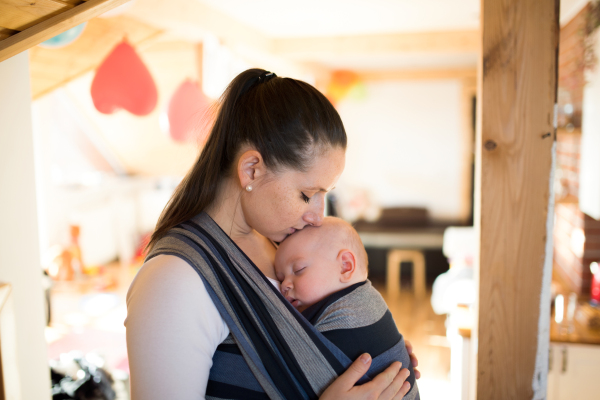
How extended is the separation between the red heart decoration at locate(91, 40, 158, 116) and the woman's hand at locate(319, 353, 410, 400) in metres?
1.85

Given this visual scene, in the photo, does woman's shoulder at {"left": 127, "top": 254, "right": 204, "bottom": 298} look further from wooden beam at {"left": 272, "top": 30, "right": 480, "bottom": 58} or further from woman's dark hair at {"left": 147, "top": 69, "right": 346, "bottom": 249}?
wooden beam at {"left": 272, "top": 30, "right": 480, "bottom": 58}

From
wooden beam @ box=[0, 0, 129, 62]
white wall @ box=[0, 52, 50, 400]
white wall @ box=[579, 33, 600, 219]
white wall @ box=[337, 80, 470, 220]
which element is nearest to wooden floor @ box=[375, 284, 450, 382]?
white wall @ box=[337, 80, 470, 220]

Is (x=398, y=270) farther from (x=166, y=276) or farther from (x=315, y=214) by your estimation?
(x=166, y=276)

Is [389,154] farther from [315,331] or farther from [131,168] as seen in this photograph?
[315,331]

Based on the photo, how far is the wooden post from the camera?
121 cm

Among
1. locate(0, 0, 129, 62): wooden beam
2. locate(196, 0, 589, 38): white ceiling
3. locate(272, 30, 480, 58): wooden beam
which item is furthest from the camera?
locate(272, 30, 480, 58): wooden beam

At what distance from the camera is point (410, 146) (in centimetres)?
668

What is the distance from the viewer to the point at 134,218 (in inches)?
263

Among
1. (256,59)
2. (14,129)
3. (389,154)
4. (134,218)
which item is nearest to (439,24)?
(256,59)

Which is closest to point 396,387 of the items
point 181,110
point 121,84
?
point 121,84

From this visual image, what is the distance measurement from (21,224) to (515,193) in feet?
4.70

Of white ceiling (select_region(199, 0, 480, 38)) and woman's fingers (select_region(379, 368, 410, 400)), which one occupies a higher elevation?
white ceiling (select_region(199, 0, 480, 38))

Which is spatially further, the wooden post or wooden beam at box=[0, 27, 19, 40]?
the wooden post

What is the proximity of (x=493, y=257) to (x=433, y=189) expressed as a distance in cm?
552
